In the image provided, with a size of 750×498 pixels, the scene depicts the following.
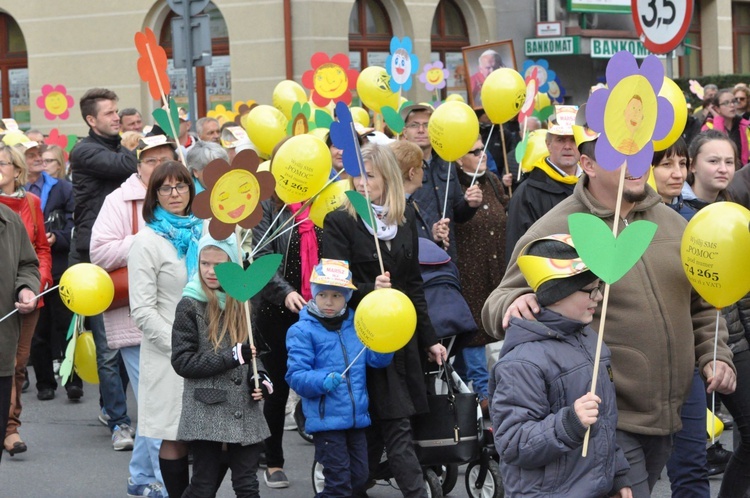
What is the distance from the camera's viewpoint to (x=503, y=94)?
361 inches

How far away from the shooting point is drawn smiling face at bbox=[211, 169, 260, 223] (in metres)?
5.65

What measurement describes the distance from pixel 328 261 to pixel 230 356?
71 cm

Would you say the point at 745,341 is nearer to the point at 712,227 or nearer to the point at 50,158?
the point at 712,227

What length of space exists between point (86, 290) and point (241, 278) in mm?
1719

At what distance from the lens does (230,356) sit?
18.8 ft

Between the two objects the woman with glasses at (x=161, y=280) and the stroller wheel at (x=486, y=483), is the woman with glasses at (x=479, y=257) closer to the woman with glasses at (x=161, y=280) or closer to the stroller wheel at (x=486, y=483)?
the stroller wheel at (x=486, y=483)

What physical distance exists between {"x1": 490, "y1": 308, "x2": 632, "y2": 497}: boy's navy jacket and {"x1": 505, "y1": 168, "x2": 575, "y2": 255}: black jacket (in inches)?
119

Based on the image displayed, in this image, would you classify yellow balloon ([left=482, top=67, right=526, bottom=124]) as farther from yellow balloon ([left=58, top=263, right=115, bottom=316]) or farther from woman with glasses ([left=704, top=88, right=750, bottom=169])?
woman with glasses ([left=704, top=88, right=750, bottom=169])

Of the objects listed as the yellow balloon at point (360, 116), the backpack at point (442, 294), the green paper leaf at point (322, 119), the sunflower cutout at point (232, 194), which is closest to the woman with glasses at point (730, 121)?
the yellow balloon at point (360, 116)

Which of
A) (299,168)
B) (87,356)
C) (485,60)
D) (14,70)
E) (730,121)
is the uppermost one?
(14,70)

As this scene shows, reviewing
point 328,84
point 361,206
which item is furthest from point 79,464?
point 328,84

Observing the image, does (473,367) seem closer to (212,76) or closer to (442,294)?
(442,294)

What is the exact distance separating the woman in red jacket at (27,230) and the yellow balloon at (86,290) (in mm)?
928

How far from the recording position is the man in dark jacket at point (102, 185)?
8539 mm
